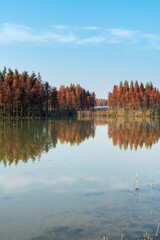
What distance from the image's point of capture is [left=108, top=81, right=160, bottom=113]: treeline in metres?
113

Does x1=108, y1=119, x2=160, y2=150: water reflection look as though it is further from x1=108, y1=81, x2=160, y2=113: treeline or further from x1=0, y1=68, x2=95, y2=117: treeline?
x1=108, y1=81, x2=160, y2=113: treeline

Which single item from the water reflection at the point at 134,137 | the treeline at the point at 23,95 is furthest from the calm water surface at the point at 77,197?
the treeline at the point at 23,95

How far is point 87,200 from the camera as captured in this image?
887 cm

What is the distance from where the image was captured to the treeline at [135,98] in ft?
371

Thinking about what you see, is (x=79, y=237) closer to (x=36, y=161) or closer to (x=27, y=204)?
(x=27, y=204)

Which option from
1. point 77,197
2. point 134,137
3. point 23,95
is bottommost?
point 77,197

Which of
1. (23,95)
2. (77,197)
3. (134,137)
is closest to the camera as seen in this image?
(77,197)

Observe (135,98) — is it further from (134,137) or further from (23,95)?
(134,137)

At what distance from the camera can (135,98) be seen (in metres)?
117

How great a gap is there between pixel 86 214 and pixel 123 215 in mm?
1076

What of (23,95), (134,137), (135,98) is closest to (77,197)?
(134,137)

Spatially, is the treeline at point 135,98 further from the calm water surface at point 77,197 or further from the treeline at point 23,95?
the calm water surface at point 77,197

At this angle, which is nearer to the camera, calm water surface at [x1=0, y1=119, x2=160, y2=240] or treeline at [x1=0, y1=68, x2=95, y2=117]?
calm water surface at [x1=0, y1=119, x2=160, y2=240]

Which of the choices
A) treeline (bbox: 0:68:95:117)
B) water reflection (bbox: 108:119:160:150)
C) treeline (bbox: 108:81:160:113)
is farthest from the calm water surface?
treeline (bbox: 108:81:160:113)
